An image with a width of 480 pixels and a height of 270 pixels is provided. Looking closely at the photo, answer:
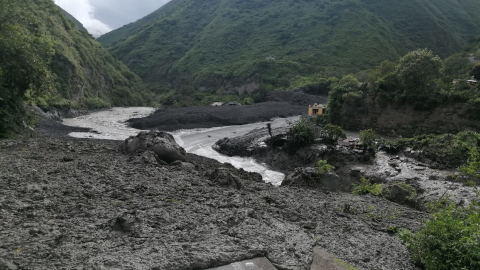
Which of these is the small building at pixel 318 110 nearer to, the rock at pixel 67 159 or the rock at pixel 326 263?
the rock at pixel 67 159

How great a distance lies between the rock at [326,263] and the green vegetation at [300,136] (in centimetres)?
2268

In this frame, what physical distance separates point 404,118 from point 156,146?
2926cm

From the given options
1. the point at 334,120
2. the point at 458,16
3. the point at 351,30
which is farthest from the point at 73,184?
the point at 458,16

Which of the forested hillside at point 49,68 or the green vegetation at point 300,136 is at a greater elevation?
the forested hillside at point 49,68

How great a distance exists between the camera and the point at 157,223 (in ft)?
26.6

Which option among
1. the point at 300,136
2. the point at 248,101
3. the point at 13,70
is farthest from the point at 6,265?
the point at 248,101

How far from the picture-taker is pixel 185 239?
24.3ft

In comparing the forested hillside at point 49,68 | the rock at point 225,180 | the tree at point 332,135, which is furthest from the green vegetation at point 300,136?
the forested hillside at point 49,68

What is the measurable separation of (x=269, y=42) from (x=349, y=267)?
129480mm

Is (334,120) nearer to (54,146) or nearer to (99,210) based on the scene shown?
(54,146)

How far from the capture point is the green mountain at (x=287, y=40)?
341 feet

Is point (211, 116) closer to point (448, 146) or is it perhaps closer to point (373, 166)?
point (373, 166)

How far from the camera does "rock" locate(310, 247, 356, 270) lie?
7.05m

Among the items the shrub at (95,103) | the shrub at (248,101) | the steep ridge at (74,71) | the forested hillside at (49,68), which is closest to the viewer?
the forested hillside at (49,68)
